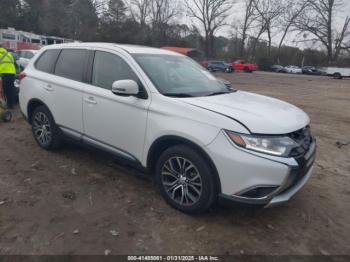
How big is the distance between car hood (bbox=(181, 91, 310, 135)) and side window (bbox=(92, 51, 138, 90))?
93cm

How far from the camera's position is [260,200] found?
299 cm

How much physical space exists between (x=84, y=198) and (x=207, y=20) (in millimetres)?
61780

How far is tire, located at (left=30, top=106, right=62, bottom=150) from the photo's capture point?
15.9ft

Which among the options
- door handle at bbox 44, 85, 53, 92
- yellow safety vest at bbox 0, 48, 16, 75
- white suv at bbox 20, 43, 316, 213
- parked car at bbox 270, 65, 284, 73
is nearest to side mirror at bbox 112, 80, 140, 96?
white suv at bbox 20, 43, 316, 213

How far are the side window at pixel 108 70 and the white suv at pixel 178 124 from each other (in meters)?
0.01

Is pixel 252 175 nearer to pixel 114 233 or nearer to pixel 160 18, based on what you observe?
pixel 114 233

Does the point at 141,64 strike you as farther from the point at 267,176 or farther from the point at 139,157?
the point at 267,176

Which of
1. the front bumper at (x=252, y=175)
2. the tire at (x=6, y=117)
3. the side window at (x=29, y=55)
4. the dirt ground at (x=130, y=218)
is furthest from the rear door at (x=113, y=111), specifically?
the side window at (x=29, y=55)

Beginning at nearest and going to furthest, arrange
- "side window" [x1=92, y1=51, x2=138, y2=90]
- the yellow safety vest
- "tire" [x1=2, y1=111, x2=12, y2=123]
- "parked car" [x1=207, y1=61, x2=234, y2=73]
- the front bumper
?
1. the front bumper
2. "side window" [x1=92, y1=51, x2=138, y2=90]
3. "tire" [x1=2, y1=111, x2=12, y2=123]
4. the yellow safety vest
5. "parked car" [x1=207, y1=61, x2=234, y2=73]

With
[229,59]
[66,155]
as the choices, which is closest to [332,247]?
[66,155]

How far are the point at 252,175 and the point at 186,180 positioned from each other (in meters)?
0.78

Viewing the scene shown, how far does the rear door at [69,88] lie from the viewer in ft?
14.3

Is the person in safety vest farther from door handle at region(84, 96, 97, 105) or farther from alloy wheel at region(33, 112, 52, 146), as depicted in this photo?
door handle at region(84, 96, 97, 105)

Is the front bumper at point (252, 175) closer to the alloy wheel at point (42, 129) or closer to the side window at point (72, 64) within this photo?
the side window at point (72, 64)
